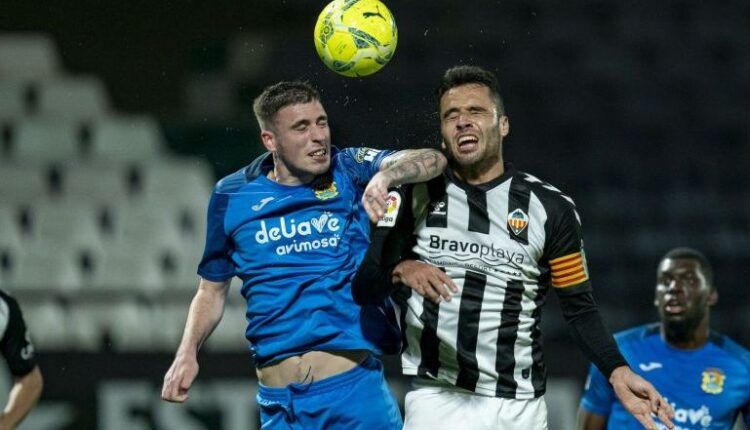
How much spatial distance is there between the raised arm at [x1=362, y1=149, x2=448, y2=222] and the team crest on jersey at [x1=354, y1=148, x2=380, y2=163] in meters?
0.10

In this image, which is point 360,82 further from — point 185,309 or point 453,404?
point 453,404

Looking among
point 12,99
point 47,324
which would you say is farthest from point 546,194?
point 12,99

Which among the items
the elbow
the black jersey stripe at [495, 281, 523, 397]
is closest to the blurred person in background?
the elbow

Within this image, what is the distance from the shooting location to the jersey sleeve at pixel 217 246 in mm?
3828

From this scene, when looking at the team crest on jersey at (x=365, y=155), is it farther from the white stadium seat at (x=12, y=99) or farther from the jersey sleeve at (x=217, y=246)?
the white stadium seat at (x=12, y=99)

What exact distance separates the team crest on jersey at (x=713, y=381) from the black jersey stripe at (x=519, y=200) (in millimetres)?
1940

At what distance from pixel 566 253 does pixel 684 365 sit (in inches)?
73.2

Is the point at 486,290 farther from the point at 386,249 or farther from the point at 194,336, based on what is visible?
the point at 194,336

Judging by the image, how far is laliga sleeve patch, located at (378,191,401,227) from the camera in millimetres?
3609

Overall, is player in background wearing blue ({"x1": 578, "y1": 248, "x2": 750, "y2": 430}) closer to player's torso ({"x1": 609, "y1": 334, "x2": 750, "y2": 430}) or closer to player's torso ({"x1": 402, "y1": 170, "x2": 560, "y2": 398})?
player's torso ({"x1": 609, "y1": 334, "x2": 750, "y2": 430})

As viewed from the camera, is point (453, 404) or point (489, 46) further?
point (489, 46)

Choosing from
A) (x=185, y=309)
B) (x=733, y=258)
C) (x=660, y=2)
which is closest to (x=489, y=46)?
(x=660, y=2)

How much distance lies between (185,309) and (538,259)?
380 centimetres

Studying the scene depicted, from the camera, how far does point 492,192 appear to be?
12.2ft
